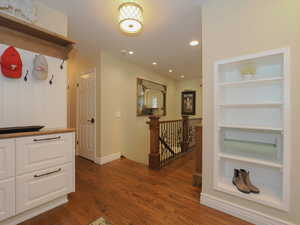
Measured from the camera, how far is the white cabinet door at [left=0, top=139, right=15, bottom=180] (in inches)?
48.6

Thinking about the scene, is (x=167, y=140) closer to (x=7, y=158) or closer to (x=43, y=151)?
(x=43, y=151)

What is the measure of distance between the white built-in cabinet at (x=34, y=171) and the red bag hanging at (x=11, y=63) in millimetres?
711

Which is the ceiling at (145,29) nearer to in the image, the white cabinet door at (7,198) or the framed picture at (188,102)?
the white cabinet door at (7,198)

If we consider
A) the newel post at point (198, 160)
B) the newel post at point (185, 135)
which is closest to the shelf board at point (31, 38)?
the newel post at point (198, 160)

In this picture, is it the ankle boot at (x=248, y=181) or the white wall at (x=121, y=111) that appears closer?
the ankle boot at (x=248, y=181)

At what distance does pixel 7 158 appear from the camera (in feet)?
4.14

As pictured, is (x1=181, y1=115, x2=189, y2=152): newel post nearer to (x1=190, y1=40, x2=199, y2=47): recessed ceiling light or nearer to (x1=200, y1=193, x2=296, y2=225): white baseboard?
(x1=190, y1=40, x2=199, y2=47): recessed ceiling light

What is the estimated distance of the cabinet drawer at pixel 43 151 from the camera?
1346 mm

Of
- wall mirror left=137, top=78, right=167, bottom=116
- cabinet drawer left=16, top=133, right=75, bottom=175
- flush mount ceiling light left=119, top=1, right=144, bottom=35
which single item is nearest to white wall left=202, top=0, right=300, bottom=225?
flush mount ceiling light left=119, top=1, right=144, bottom=35

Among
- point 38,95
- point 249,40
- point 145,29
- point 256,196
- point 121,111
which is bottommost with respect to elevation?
point 256,196

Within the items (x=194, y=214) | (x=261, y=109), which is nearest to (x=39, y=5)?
(x=261, y=109)

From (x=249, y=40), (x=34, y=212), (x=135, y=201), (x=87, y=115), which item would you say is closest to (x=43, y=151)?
(x=34, y=212)

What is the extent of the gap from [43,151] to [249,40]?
8.19ft

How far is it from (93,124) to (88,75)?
1.21 m
